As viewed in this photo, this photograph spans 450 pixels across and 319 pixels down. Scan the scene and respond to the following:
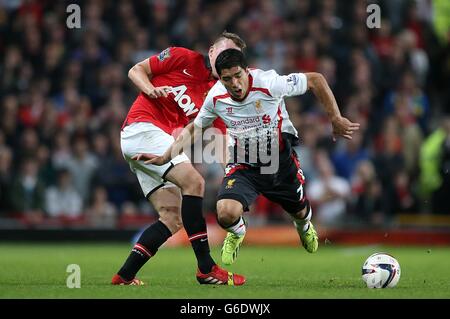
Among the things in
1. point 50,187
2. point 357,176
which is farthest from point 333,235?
point 50,187

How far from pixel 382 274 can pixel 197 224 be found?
1597 millimetres

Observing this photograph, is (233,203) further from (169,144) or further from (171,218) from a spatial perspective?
(169,144)

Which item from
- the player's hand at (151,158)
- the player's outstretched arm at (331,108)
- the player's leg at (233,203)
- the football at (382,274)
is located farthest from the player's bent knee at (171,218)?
the football at (382,274)

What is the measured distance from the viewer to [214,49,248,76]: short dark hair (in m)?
8.55

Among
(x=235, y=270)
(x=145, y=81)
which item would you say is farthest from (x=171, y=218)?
(x=235, y=270)

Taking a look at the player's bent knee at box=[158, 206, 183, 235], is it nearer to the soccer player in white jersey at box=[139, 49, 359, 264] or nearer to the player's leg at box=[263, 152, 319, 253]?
the soccer player in white jersey at box=[139, 49, 359, 264]

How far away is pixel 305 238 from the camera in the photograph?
9.98 metres

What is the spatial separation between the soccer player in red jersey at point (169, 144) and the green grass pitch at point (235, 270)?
284mm

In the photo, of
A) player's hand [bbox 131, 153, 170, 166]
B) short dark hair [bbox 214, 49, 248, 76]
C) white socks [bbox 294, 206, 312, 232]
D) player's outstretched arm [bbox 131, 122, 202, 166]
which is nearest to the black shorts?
white socks [bbox 294, 206, 312, 232]

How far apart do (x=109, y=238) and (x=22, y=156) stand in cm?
195

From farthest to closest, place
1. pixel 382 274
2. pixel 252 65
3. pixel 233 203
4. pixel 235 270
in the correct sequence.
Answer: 1. pixel 252 65
2. pixel 235 270
3. pixel 233 203
4. pixel 382 274

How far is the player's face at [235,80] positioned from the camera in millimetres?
8578

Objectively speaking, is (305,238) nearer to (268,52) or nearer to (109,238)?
(109,238)

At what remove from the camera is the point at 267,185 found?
368 inches
